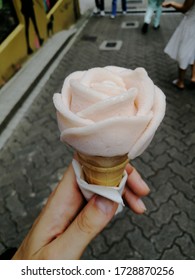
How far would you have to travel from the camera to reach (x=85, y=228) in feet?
4.86

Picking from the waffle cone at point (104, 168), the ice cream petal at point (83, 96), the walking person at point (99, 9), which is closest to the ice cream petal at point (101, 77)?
the ice cream petal at point (83, 96)

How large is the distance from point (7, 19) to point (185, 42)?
13.1ft

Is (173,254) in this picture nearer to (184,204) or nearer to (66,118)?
(184,204)

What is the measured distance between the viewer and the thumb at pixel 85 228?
1453mm

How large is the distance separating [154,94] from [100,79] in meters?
0.31

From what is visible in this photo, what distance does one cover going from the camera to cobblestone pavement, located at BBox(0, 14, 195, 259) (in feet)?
9.48

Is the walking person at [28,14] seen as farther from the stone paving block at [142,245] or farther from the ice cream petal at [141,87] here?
the ice cream petal at [141,87]

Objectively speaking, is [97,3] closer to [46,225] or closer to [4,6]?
[4,6]

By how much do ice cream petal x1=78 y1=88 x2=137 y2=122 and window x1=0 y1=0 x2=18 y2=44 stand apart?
520 cm

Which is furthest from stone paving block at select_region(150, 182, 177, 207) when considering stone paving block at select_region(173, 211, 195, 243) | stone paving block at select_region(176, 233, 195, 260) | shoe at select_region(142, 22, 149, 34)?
shoe at select_region(142, 22, 149, 34)

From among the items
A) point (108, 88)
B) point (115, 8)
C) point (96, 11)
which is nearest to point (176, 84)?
point (108, 88)

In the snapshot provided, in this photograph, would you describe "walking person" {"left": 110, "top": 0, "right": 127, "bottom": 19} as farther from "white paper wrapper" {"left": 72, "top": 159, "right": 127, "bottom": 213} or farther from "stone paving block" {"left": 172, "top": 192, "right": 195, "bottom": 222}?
"white paper wrapper" {"left": 72, "top": 159, "right": 127, "bottom": 213}

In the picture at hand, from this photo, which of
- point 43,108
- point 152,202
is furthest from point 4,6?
point 152,202

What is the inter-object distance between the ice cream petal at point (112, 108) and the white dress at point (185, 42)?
3962 mm
